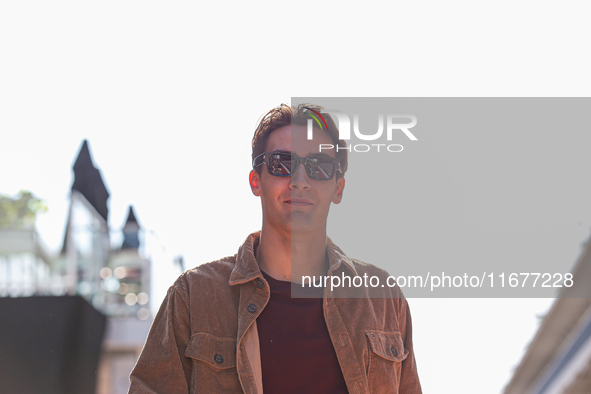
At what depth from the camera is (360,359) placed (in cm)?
185

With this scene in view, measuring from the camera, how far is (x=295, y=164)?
1923 millimetres

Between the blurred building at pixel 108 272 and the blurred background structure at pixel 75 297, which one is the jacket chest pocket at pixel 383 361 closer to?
the blurred background structure at pixel 75 297

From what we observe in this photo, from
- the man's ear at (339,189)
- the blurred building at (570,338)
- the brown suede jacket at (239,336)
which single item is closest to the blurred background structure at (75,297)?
the brown suede jacket at (239,336)

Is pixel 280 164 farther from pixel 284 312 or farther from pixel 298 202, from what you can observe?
pixel 284 312

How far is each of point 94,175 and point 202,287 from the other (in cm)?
382

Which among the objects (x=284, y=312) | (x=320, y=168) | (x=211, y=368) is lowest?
(x=211, y=368)

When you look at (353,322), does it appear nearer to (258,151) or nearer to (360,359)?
(360,359)

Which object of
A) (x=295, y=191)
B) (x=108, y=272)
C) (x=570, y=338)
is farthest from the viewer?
(x=570, y=338)

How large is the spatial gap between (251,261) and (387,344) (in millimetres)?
504

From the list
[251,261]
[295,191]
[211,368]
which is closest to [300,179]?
[295,191]

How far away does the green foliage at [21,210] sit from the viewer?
528 cm

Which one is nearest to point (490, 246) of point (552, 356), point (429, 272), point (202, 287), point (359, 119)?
point (429, 272)

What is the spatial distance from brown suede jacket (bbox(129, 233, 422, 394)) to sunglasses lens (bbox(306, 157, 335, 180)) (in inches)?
11.1

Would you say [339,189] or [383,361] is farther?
[339,189]
